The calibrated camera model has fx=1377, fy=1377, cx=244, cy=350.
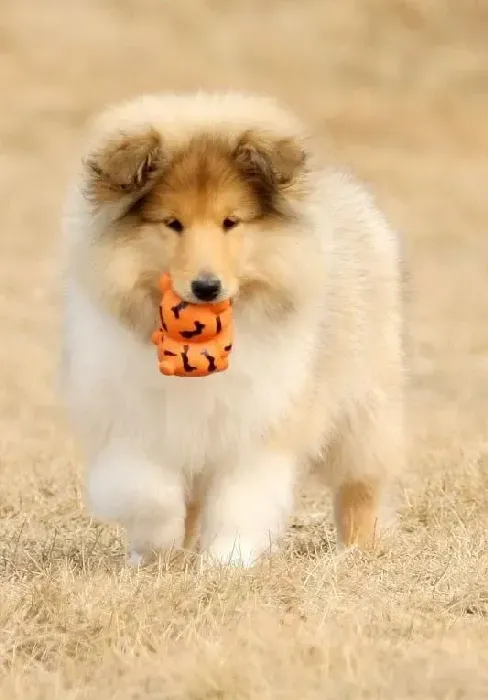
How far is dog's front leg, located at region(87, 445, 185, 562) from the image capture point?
546 centimetres

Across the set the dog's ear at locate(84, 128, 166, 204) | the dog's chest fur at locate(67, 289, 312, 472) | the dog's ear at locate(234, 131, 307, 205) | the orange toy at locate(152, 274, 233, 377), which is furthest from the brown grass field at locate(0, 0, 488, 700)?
the dog's ear at locate(234, 131, 307, 205)

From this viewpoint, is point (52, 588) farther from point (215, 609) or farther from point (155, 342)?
point (155, 342)

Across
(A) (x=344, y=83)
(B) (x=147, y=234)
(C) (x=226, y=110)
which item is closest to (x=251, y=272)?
(B) (x=147, y=234)

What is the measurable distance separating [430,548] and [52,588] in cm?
178

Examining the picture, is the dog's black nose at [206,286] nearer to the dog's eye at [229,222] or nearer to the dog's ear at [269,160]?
the dog's eye at [229,222]

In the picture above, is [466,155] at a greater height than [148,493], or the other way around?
[466,155]

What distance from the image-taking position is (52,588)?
4637 mm

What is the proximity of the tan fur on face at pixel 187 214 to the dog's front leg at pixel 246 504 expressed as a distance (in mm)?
639

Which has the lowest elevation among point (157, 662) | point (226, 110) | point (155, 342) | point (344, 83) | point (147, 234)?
point (157, 662)

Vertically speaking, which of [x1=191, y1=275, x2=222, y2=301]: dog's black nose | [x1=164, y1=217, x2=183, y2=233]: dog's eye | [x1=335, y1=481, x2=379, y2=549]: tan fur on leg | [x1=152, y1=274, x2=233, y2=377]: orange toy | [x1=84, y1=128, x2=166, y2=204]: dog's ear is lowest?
[x1=335, y1=481, x2=379, y2=549]: tan fur on leg

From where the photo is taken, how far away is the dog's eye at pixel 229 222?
522 cm

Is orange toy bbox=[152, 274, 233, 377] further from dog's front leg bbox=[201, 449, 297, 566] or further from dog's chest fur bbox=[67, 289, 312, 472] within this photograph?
dog's front leg bbox=[201, 449, 297, 566]

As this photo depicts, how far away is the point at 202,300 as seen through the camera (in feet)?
16.7

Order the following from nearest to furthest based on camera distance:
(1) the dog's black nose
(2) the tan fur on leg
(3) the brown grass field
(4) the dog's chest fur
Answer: (3) the brown grass field → (1) the dog's black nose → (4) the dog's chest fur → (2) the tan fur on leg
